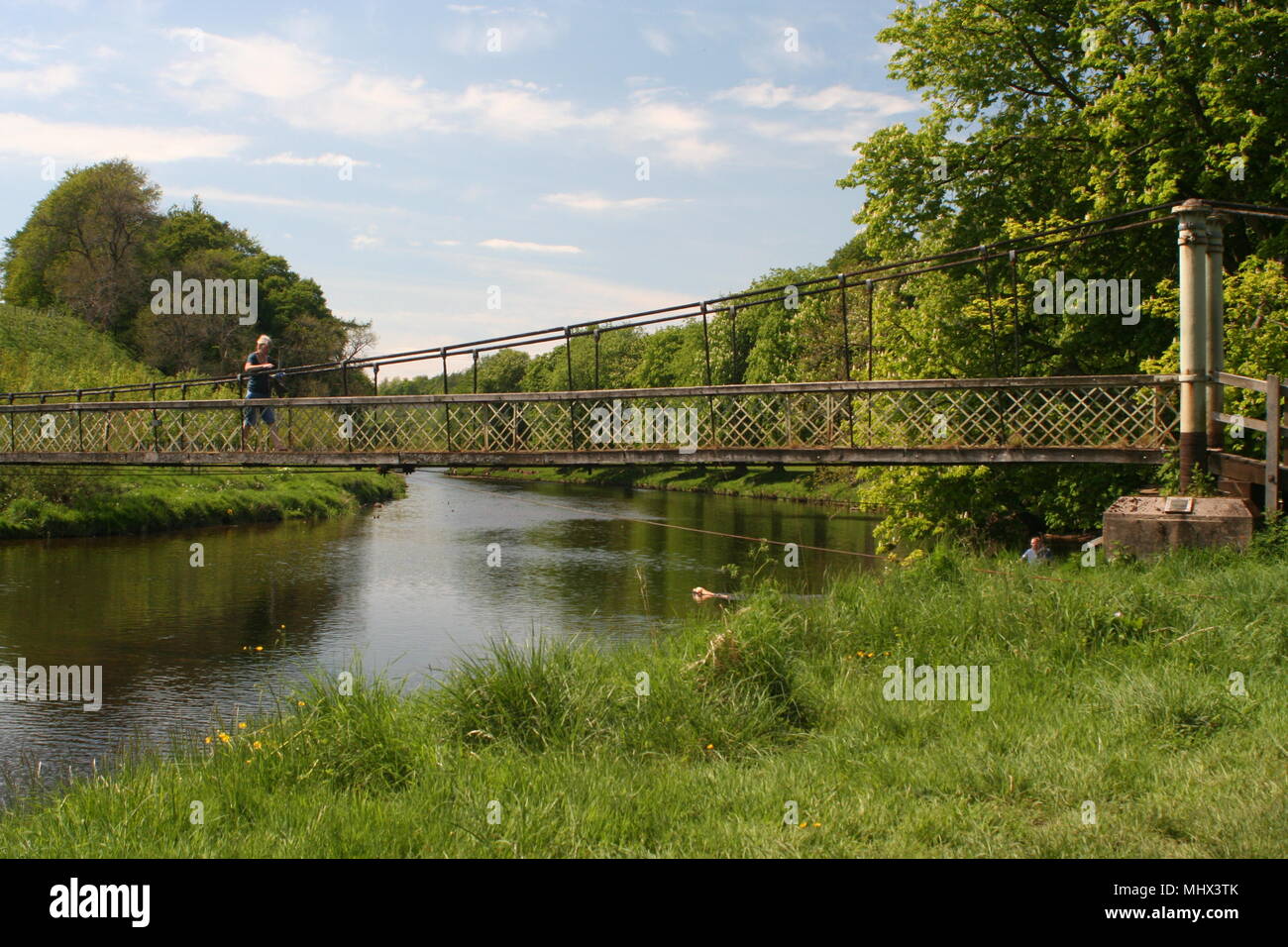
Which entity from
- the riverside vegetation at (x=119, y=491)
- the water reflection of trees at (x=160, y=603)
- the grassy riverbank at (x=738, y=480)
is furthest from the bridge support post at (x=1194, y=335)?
the riverside vegetation at (x=119, y=491)

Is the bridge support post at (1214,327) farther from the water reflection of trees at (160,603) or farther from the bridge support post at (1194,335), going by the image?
the water reflection of trees at (160,603)

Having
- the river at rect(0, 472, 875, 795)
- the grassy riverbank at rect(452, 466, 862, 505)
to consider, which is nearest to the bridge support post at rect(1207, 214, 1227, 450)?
the river at rect(0, 472, 875, 795)

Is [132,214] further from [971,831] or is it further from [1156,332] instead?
[971,831]

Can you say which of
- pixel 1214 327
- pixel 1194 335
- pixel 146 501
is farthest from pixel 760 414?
pixel 146 501

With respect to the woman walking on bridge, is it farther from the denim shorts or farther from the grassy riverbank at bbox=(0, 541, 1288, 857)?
the grassy riverbank at bbox=(0, 541, 1288, 857)

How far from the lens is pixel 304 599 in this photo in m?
23.8

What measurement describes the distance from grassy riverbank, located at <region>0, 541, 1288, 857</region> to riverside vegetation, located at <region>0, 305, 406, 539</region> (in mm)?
25763

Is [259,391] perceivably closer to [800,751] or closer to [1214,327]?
[800,751]

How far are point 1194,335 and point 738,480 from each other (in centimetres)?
4850

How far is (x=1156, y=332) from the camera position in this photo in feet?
69.2

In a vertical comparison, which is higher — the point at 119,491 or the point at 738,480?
the point at 119,491

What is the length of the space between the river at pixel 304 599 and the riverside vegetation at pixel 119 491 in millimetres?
1292

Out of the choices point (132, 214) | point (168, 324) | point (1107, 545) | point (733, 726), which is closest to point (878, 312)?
point (1107, 545)
